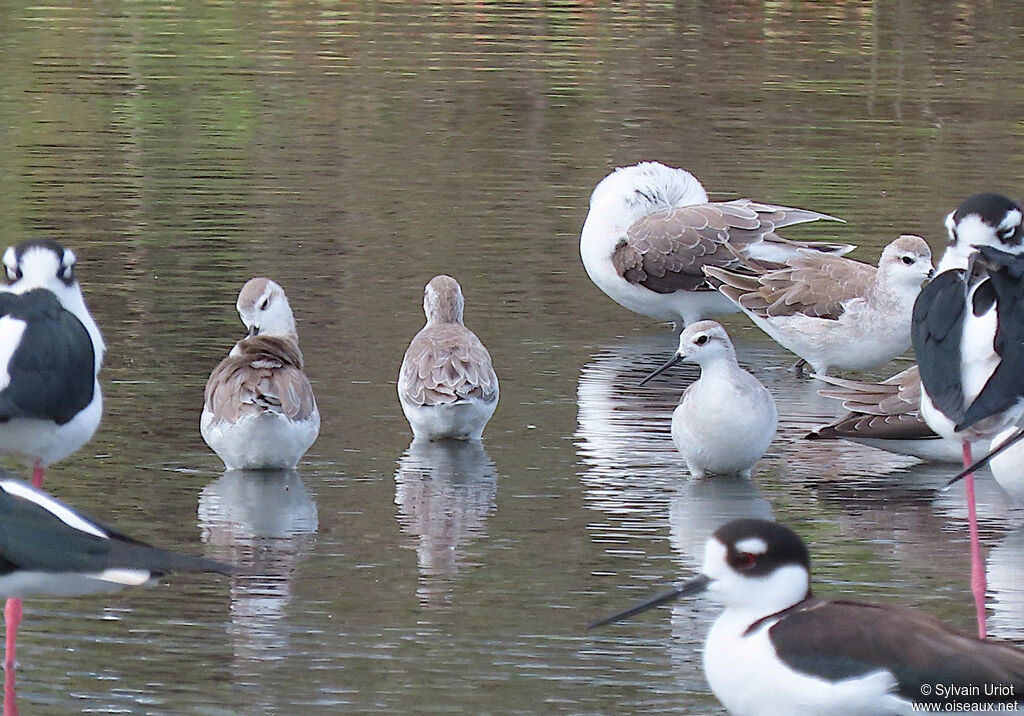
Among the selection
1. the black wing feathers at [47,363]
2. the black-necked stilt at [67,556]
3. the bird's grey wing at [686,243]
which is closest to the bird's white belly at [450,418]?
the black wing feathers at [47,363]

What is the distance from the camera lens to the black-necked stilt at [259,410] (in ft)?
24.3

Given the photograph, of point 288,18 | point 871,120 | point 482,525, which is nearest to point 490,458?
point 482,525

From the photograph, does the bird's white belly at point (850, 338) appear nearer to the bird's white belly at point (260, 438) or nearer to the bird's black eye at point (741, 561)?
the bird's white belly at point (260, 438)

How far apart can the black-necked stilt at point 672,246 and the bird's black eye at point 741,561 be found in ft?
16.1

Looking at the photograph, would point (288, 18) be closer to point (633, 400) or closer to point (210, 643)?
point (633, 400)

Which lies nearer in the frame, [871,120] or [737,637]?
[737,637]

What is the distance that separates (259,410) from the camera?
7.38 metres

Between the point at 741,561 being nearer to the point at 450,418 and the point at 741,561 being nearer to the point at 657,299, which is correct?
the point at 450,418

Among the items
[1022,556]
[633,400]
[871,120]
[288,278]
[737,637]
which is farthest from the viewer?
[871,120]

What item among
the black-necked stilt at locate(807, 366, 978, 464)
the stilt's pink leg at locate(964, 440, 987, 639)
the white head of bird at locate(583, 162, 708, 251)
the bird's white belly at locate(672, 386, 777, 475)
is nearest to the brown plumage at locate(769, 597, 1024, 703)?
the stilt's pink leg at locate(964, 440, 987, 639)

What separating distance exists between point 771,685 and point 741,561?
0.34 m

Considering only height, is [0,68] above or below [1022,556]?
above

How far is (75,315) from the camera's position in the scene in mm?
6949

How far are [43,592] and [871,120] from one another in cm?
1160
